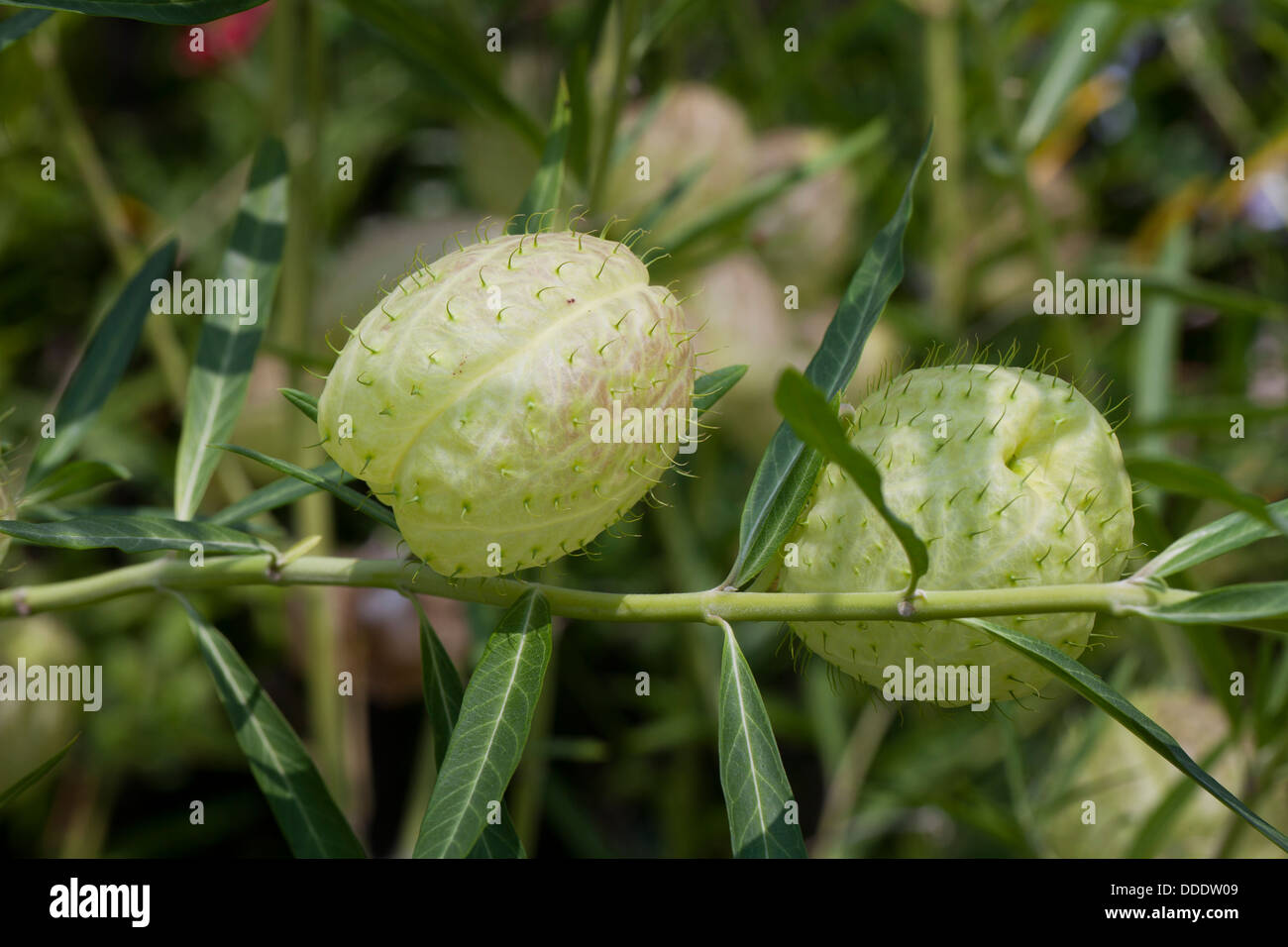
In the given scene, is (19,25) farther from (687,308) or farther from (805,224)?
(805,224)

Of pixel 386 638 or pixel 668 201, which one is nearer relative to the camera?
pixel 668 201

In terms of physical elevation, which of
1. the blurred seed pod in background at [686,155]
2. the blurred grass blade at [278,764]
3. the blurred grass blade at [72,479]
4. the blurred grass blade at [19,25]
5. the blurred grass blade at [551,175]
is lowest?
the blurred grass blade at [278,764]

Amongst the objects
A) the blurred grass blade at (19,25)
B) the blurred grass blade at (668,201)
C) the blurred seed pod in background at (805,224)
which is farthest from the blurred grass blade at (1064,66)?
the blurred grass blade at (19,25)

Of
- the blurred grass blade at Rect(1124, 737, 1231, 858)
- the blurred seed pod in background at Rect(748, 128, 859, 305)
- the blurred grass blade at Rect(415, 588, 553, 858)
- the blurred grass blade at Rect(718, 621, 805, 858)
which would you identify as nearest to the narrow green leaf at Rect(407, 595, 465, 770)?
the blurred grass blade at Rect(415, 588, 553, 858)

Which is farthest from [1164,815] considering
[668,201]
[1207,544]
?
[668,201]

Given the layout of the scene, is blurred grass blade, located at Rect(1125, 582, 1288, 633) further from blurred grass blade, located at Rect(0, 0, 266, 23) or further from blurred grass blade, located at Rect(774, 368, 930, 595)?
blurred grass blade, located at Rect(0, 0, 266, 23)

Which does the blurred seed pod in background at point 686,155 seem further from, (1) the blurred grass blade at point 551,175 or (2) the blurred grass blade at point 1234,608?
(2) the blurred grass blade at point 1234,608
